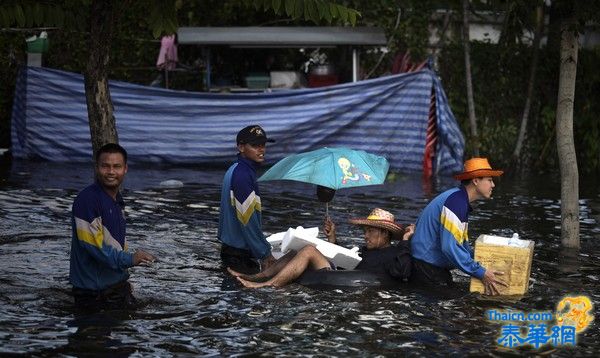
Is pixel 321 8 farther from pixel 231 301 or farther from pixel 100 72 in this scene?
pixel 231 301

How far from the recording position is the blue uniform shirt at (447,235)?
1109 centimetres

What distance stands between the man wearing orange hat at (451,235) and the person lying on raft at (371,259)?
16 cm

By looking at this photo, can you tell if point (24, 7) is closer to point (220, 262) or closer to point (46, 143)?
point (220, 262)

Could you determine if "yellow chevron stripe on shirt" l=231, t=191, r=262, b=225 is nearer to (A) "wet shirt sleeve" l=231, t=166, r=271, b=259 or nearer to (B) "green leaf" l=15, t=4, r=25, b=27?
(A) "wet shirt sleeve" l=231, t=166, r=271, b=259

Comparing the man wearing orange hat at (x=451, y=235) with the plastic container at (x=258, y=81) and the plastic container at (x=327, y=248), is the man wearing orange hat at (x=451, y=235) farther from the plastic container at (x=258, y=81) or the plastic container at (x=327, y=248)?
the plastic container at (x=258, y=81)

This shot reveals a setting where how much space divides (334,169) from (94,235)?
3.77 meters

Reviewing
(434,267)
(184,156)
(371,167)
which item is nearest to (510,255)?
(434,267)

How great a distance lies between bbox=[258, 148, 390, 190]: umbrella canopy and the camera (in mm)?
12398

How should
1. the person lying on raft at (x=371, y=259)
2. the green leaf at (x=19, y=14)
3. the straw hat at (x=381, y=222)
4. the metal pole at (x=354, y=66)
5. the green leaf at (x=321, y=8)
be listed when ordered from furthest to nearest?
1. the metal pole at (x=354, y=66)
2. the green leaf at (x=19, y=14)
3. the green leaf at (x=321, y=8)
4. the straw hat at (x=381, y=222)
5. the person lying on raft at (x=371, y=259)

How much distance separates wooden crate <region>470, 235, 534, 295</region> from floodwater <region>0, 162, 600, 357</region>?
0.13 m

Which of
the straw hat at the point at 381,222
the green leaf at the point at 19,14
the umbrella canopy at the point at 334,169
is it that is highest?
the green leaf at the point at 19,14

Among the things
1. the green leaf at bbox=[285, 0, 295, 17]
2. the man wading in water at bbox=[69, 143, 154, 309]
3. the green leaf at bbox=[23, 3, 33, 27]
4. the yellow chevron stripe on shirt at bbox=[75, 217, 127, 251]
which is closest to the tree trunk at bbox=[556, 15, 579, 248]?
the green leaf at bbox=[285, 0, 295, 17]

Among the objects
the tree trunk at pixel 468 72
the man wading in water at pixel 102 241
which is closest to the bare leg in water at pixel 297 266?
the man wading in water at pixel 102 241

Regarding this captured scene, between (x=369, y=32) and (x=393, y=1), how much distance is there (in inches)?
61.4
